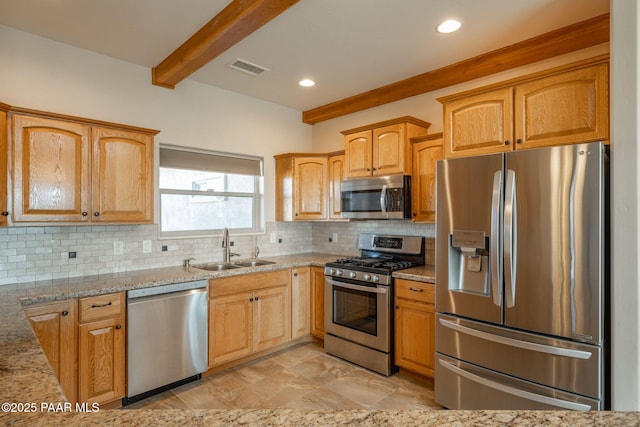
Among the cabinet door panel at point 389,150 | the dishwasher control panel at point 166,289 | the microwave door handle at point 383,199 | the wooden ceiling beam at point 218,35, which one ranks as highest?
the wooden ceiling beam at point 218,35

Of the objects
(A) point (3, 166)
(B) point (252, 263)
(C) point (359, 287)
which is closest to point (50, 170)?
(A) point (3, 166)

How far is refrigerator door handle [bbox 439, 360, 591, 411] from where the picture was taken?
203 cm

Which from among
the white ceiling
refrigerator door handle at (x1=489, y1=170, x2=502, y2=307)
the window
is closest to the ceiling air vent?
the white ceiling

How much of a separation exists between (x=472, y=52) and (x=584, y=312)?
2210 mm

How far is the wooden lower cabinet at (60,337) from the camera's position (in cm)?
226

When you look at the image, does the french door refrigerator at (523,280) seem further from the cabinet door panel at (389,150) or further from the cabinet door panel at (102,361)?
the cabinet door panel at (102,361)

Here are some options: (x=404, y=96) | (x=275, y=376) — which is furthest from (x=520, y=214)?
(x=275, y=376)

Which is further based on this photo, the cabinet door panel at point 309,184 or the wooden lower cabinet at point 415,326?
the cabinet door panel at point 309,184

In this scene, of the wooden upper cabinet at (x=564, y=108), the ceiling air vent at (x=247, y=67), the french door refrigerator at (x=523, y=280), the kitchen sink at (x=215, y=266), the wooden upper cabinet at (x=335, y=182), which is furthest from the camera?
the wooden upper cabinet at (x=335, y=182)

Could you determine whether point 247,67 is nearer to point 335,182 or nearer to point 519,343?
point 335,182

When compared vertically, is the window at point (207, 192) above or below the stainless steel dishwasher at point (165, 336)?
above

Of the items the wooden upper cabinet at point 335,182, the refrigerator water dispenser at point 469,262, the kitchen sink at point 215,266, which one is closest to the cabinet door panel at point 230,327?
the kitchen sink at point 215,266

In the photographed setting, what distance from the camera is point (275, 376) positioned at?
10.5ft

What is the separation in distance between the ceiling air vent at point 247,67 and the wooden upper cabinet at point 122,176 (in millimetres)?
1019
